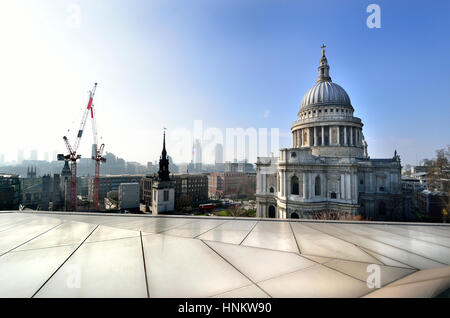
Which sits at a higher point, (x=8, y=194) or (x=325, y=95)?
(x=325, y=95)

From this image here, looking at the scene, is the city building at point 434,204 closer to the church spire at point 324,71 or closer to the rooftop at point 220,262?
the church spire at point 324,71

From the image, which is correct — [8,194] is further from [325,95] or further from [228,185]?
[325,95]

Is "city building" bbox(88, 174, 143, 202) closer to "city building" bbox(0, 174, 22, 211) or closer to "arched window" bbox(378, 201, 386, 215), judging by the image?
"city building" bbox(0, 174, 22, 211)

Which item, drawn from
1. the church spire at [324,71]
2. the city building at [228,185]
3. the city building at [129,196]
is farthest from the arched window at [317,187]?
the city building at [228,185]

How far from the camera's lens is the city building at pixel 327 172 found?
28.7 meters

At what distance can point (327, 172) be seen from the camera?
2998 centimetres

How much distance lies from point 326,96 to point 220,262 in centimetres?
4353

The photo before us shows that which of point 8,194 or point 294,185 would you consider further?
point 8,194

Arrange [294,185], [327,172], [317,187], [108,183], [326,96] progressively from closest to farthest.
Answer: [327,172], [317,187], [294,185], [326,96], [108,183]

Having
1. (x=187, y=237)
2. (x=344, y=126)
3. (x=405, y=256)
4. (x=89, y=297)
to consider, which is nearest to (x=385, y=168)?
(x=344, y=126)

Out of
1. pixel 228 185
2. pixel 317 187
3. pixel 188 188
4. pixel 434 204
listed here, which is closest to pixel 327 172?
pixel 317 187

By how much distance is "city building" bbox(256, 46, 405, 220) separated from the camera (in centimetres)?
2872
